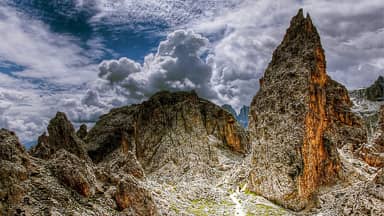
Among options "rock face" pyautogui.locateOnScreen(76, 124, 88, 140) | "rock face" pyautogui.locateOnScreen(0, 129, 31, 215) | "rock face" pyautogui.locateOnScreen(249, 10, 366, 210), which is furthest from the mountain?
"rock face" pyautogui.locateOnScreen(76, 124, 88, 140)

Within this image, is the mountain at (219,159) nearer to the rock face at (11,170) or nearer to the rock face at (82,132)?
the rock face at (11,170)

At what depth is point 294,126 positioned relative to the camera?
85250 millimetres

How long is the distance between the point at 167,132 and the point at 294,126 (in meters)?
67.7

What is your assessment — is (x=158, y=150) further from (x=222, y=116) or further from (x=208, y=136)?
(x=222, y=116)

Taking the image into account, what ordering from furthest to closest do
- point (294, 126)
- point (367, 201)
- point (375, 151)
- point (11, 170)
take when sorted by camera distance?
point (375, 151), point (294, 126), point (367, 201), point (11, 170)

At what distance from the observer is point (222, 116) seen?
16350 centimetres

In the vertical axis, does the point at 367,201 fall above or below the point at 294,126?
below

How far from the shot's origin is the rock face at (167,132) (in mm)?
126562

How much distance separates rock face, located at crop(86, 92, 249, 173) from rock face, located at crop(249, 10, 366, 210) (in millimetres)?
39780

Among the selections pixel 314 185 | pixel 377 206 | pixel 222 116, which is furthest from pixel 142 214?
pixel 222 116

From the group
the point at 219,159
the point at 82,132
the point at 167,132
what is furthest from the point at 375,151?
the point at 82,132

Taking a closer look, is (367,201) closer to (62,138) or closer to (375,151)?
(375,151)

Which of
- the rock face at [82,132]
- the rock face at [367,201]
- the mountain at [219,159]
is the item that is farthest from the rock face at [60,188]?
the rock face at [82,132]

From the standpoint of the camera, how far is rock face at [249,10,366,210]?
3194 inches
